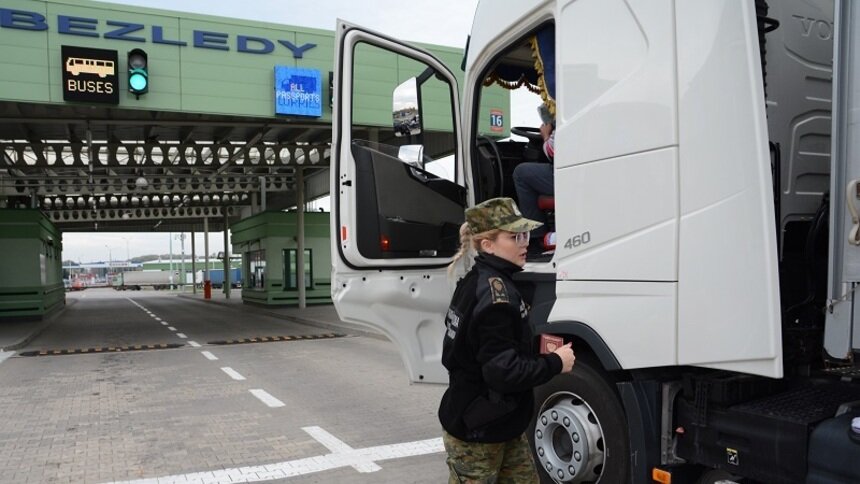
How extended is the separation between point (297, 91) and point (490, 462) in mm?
13894

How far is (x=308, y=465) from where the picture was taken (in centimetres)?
514

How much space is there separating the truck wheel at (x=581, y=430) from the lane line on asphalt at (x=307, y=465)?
7.58 ft

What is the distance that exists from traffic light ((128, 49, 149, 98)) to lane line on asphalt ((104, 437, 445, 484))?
10587 mm

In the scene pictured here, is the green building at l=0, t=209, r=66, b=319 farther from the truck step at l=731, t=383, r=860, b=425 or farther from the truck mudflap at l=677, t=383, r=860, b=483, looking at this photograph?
the truck step at l=731, t=383, r=860, b=425

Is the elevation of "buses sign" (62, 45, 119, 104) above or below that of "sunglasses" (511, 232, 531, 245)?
above

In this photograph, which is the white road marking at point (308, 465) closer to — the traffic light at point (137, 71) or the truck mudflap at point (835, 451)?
the truck mudflap at point (835, 451)

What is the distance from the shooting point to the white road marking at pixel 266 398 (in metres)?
7.56

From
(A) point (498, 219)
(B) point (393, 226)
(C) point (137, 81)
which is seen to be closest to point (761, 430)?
(A) point (498, 219)

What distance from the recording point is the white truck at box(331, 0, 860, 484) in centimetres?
225

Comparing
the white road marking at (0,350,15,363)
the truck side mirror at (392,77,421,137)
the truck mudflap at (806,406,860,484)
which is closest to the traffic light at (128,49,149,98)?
the white road marking at (0,350,15,363)

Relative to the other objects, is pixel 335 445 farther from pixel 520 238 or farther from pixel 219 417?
pixel 520 238

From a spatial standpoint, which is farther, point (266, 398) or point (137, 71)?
point (137, 71)

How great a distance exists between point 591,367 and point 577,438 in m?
0.34

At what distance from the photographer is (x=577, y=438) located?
10.00ft
